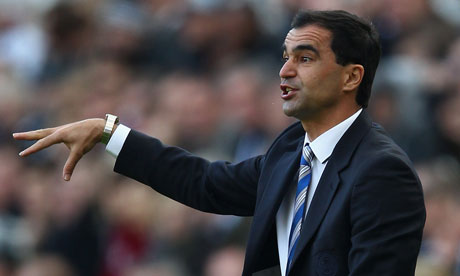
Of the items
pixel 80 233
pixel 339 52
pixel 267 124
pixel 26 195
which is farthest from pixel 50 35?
pixel 339 52

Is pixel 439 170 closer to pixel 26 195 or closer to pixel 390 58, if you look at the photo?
pixel 390 58

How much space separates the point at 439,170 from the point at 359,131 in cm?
255

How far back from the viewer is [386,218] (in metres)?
3.24

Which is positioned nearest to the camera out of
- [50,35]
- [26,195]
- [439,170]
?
[439,170]

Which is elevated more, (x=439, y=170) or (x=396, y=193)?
(x=439, y=170)

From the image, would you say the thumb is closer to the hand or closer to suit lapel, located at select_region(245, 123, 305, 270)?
the hand

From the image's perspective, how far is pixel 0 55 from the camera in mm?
9422

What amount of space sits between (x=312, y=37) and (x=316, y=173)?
0.45m

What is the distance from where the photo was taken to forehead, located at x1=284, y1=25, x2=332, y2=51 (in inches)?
140

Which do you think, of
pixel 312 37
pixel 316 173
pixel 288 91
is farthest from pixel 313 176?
pixel 312 37

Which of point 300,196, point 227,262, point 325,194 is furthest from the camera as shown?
point 227,262

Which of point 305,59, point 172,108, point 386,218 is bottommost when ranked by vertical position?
point 386,218

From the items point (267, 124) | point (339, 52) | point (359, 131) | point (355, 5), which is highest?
point (355, 5)

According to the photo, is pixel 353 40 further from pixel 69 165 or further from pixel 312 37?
pixel 69 165
